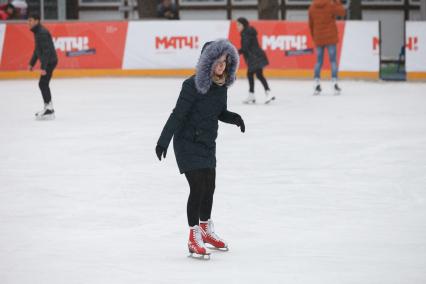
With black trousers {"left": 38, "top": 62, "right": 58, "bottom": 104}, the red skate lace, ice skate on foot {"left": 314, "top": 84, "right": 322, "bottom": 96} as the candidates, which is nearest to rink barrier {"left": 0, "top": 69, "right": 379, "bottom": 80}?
ice skate on foot {"left": 314, "top": 84, "right": 322, "bottom": 96}

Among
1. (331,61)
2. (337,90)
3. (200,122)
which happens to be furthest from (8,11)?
(200,122)

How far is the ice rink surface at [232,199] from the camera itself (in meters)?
6.51

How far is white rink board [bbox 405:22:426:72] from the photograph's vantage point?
22.2 m

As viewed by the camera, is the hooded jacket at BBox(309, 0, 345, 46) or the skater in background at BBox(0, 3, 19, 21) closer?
the hooded jacket at BBox(309, 0, 345, 46)

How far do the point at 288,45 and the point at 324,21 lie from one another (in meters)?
3.11

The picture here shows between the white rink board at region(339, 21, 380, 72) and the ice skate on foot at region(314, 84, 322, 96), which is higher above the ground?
the white rink board at region(339, 21, 380, 72)

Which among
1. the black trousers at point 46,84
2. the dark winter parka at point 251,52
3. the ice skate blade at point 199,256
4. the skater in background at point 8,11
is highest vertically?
the skater in background at point 8,11

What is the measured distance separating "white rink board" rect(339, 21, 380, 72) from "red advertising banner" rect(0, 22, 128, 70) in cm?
475

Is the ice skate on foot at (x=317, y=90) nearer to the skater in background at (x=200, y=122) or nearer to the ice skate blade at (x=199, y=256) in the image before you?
the skater in background at (x=200, y=122)

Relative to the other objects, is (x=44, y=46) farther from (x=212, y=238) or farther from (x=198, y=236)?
(x=198, y=236)

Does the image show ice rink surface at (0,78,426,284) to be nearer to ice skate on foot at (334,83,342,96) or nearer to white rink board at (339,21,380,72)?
ice skate on foot at (334,83,342,96)

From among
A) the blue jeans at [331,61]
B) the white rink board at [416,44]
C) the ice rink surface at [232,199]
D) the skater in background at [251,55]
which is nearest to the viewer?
the ice rink surface at [232,199]

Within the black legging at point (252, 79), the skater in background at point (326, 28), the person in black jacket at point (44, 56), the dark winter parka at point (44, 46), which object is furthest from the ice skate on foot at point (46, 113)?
the skater in background at point (326, 28)

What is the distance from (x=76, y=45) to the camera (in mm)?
23328
